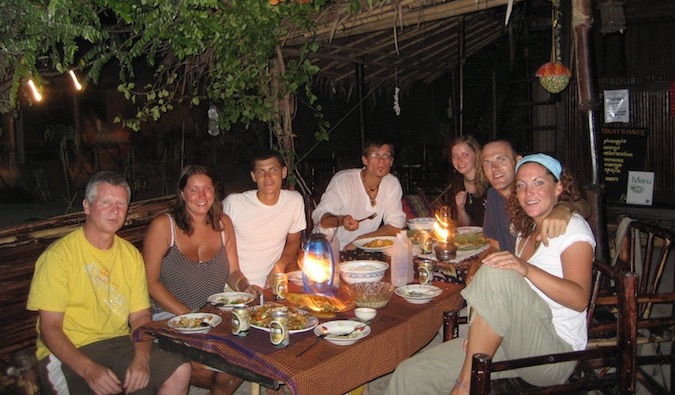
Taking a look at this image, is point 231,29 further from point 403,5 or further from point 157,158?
point 157,158

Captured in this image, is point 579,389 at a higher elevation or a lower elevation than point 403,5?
lower

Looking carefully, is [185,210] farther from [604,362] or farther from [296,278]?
[604,362]

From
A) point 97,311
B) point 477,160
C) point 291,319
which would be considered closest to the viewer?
point 291,319

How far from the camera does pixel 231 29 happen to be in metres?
4.43

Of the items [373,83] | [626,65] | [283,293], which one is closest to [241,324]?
[283,293]

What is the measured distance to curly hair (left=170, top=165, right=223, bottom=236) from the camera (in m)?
3.50

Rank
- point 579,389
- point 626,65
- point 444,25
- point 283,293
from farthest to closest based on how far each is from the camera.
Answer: point 626,65 < point 444,25 < point 283,293 < point 579,389

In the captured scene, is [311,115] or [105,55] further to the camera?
[311,115]

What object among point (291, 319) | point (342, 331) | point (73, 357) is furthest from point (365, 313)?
point (73, 357)

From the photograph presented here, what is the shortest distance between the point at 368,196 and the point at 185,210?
6.35ft

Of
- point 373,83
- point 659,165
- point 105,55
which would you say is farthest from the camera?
point 373,83

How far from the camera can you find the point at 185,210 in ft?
11.5

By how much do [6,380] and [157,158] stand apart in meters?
12.9

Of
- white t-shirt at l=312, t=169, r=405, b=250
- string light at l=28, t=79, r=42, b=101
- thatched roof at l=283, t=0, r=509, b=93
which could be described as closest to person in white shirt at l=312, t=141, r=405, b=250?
white t-shirt at l=312, t=169, r=405, b=250
